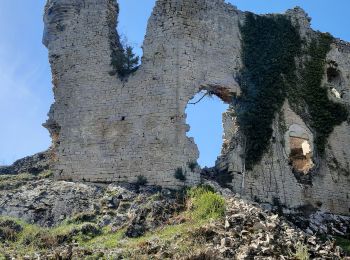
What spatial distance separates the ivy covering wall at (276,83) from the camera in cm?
1942

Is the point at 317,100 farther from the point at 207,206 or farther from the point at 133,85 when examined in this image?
the point at 207,206

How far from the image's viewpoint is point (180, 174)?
57.9ft

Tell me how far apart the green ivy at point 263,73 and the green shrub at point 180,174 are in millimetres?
2201

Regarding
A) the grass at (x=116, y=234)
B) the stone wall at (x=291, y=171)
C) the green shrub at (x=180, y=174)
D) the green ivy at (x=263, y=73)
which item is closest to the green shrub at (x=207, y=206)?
the grass at (x=116, y=234)

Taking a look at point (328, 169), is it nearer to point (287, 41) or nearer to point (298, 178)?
point (298, 178)

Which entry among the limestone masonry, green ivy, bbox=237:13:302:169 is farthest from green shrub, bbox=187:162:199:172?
green ivy, bbox=237:13:302:169

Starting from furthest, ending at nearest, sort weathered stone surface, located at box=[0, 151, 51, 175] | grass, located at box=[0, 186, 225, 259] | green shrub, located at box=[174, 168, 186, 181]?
weathered stone surface, located at box=[0, 151, 51, 175] < green shrub, located at box=[174, 168, 186, 181] < grass, located at box=[0, 186, 225, 259]

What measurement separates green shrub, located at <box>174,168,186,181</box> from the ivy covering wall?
222 cm

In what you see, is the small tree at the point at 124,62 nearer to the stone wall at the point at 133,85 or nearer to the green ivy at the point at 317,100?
the stone wall at the point at 133,85

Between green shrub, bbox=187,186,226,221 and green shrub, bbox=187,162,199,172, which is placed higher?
green shrub, bbox=187,162,199,172

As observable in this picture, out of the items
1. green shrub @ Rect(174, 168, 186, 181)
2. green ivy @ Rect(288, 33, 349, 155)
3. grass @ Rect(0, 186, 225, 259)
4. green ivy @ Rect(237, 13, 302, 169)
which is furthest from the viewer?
green ivy @ Rect(288, 33, 349, 155)

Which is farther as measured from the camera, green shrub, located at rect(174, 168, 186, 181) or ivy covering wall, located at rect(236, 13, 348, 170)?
ivy covering wall, located at rect(236, 13, 348, 170)

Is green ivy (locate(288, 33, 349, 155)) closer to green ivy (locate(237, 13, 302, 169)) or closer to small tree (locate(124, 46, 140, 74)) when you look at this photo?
green ivy (locate(237, 13, 302, 169))

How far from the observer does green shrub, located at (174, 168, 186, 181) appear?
17.6m
